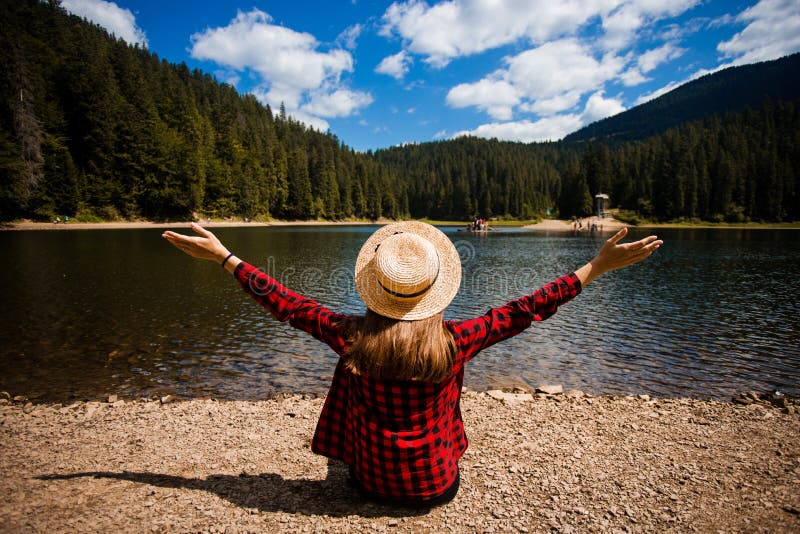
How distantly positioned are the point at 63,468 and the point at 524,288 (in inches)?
905

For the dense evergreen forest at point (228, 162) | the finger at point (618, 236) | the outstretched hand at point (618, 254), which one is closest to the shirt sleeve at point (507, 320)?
the outstretched hand at point (618, 254)

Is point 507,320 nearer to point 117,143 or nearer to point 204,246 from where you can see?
point 204,246

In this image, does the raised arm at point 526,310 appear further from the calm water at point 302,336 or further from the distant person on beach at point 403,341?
the calm water at point 302,336

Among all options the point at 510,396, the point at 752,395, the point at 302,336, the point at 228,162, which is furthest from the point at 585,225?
the point at 510,396

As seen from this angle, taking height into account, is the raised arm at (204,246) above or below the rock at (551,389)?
above

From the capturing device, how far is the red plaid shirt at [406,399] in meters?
3.05

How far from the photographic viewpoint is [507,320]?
10.3 ft

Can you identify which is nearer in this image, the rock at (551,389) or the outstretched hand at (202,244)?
the outstretched hand at (202,244)

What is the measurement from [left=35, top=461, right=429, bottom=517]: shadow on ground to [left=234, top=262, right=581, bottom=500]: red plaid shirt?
64cm

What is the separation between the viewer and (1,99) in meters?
61.5

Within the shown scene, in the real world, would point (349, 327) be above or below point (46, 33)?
below

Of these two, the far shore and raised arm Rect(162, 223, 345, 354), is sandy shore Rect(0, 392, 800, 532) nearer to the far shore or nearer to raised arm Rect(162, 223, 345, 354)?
raised arm Rect(162, 223, 345, 354)

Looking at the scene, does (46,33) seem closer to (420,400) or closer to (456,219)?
(420,400)

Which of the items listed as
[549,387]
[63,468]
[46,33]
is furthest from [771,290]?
[46,33]
